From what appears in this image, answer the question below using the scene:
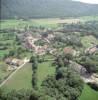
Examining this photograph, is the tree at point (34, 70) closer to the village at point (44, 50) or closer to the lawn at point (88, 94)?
the village at point (44, 50)

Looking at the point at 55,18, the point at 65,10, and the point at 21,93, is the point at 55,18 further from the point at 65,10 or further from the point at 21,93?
the point at 21,93

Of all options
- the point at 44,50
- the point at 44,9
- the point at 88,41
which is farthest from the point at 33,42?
the point at 44,9

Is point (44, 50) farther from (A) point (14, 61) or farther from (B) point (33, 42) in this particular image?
(A) point (14, 61)

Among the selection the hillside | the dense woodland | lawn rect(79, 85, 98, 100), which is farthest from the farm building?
the hillside

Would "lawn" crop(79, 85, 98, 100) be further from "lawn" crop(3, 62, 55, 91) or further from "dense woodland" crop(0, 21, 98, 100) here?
"lawn" crop(3, 62, 55, 91)

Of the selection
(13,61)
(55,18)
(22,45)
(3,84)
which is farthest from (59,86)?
(55,18)
